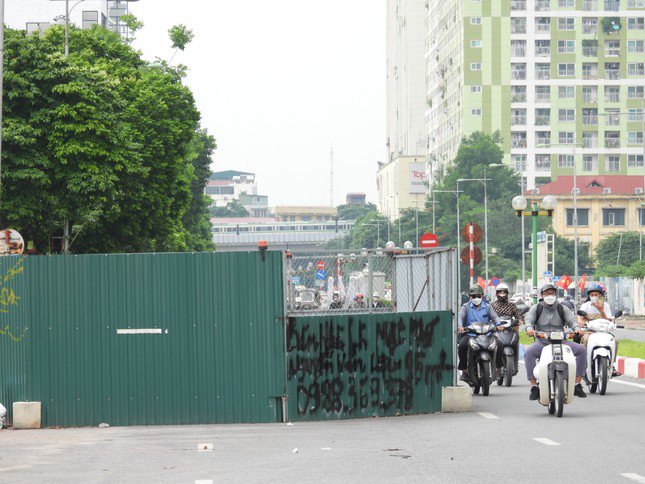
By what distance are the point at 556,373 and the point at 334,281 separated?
3.13 metres

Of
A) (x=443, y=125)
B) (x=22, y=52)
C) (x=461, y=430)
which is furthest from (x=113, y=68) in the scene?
(x=443, y=125)

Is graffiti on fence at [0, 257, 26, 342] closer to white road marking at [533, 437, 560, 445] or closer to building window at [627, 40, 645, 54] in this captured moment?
white road marking at [533, 437, 560, 445]

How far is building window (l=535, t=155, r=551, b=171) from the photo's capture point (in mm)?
146000

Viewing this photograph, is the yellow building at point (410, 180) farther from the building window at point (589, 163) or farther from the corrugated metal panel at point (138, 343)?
the corrugated metal panel at point (138, 343)

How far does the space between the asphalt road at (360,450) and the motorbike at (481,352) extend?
2575 millimetres

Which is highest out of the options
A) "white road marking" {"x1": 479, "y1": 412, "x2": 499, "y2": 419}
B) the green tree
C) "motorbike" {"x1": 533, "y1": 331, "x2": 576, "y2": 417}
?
the green tree

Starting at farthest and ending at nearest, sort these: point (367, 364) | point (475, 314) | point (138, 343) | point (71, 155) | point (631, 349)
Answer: point (71, 155), point (631, 349), point (475, 314), point (367, 364), point (138, 343)

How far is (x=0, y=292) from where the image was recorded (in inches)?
687

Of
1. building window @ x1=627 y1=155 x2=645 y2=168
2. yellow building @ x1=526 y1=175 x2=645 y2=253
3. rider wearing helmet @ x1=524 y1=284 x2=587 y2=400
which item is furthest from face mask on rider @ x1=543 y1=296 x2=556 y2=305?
building window @ x1=627 y1=155 x2=645 y2=168

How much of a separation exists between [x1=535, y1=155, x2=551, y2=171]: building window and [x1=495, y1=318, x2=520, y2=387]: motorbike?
124 metres

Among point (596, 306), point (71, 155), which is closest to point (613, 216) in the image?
point (71, 155)

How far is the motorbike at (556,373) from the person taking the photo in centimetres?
1719

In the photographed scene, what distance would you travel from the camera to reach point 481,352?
21234mm

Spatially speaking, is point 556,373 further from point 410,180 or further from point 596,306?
point 410,180
